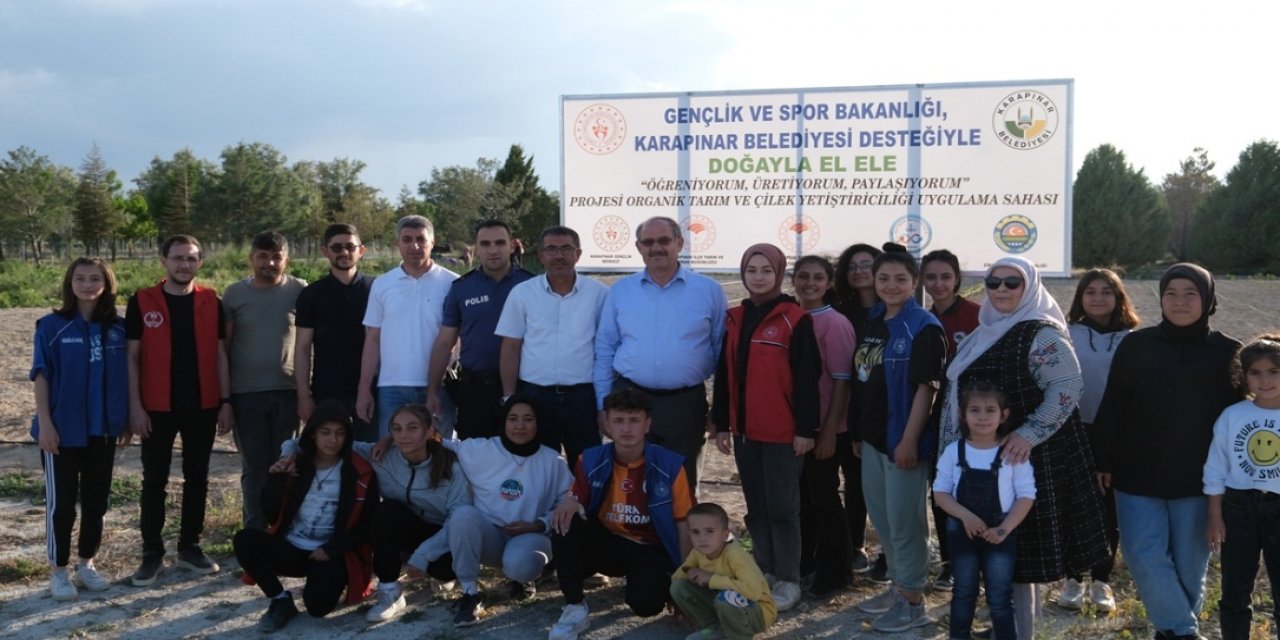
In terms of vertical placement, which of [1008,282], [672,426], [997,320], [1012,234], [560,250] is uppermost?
[1012,234]

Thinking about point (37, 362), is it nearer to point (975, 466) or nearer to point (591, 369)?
point (591, 369)

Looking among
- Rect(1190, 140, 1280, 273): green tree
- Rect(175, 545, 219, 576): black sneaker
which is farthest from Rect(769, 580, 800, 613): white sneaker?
→ Rect(1190, 140, 1280, 273): green tree

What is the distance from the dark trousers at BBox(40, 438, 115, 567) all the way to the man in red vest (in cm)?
19

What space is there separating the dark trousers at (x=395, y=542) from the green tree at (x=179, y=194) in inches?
1821

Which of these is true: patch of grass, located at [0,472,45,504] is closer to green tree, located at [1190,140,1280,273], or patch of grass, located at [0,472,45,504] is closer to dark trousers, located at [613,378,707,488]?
dark trousers, located at [613,378,707,488]

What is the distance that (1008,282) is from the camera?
3.54 meters

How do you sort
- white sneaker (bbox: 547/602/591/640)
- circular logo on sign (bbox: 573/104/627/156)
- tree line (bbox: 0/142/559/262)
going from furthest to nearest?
tree line (bbox: 0/142/559/262), circular logo on sign (bbox: 573/104/627/156), white sneaker (bbox: 547/602/591/640)

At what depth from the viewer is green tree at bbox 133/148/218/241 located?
46656 mm

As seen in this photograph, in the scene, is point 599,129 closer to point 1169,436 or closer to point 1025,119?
point 1025,119

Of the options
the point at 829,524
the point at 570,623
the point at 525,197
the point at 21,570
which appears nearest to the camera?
the point at 570,623

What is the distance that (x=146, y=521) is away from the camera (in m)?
4.84

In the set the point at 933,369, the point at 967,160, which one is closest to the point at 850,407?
the point at 933,369

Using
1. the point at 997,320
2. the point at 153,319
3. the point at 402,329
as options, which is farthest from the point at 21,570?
the point at 997,320

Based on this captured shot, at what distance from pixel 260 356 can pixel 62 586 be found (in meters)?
1.41
